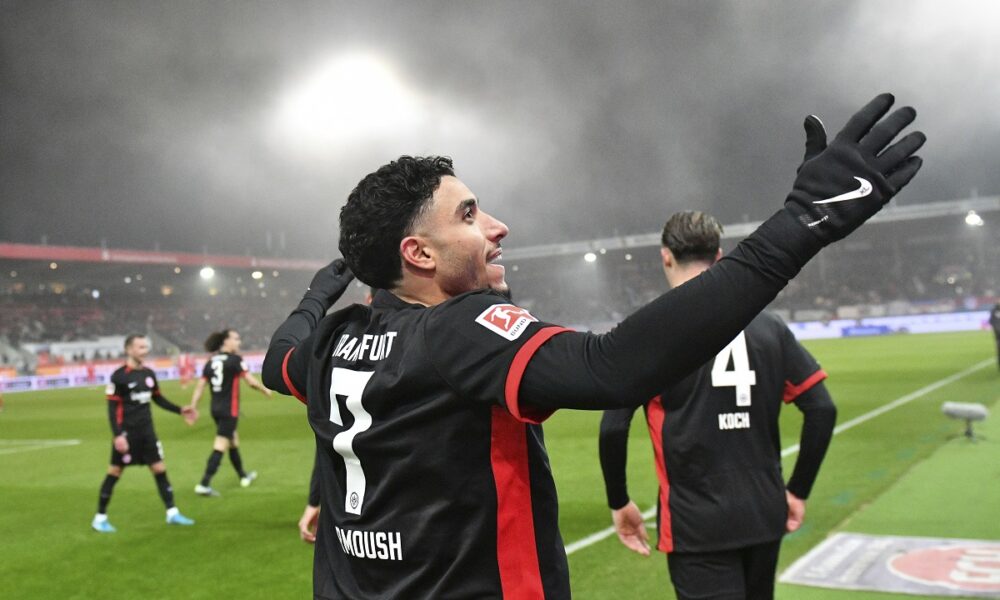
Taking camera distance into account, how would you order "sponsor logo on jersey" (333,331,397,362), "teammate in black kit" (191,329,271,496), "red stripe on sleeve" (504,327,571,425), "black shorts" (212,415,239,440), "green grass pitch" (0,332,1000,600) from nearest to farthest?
"red stripe on sleeve" (504,327,571,425) → "sponsor logo on jersey" (333,331,397,362) → "green grass pitch" (0,332,1000,600) → "teammate in black kit" (191,329,271,496) → "black shorts" (212,415,239,440)

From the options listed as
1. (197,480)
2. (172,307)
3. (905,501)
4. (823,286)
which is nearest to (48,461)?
(197,480)

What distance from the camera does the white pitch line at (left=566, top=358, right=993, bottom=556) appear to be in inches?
307

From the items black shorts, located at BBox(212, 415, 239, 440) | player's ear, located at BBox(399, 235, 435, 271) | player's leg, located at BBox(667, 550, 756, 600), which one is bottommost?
black shorts, located at BBox(212, 415, 239, 440)

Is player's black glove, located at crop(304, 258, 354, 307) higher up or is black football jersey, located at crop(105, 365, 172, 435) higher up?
player's black glove, located at crop(304, 258, 354, 307)

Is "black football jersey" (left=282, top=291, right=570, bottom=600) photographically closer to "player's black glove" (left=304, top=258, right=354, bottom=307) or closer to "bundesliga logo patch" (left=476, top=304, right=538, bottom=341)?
"bundesliga logo patch" (left=476, top=304, right=538, bottom=341)

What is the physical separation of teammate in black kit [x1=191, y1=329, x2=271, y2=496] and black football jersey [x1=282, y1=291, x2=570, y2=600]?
1048 centimetres

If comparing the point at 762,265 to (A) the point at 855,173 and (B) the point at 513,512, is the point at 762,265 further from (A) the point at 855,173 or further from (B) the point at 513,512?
(B) the point at 513,512

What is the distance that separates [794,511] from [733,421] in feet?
2.08

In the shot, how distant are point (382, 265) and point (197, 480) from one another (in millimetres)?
12188

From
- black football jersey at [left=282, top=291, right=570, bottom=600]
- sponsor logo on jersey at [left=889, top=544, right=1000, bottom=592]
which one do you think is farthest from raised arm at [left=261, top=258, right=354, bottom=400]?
sponsor logo on jersey at [left=889, top=544, right=1000, bottom=592]

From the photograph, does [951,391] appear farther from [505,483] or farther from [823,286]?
[823,286]

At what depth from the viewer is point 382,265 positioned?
78.4 inches

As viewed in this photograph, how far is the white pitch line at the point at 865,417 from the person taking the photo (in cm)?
779

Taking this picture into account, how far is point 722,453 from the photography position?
11.2 ft
